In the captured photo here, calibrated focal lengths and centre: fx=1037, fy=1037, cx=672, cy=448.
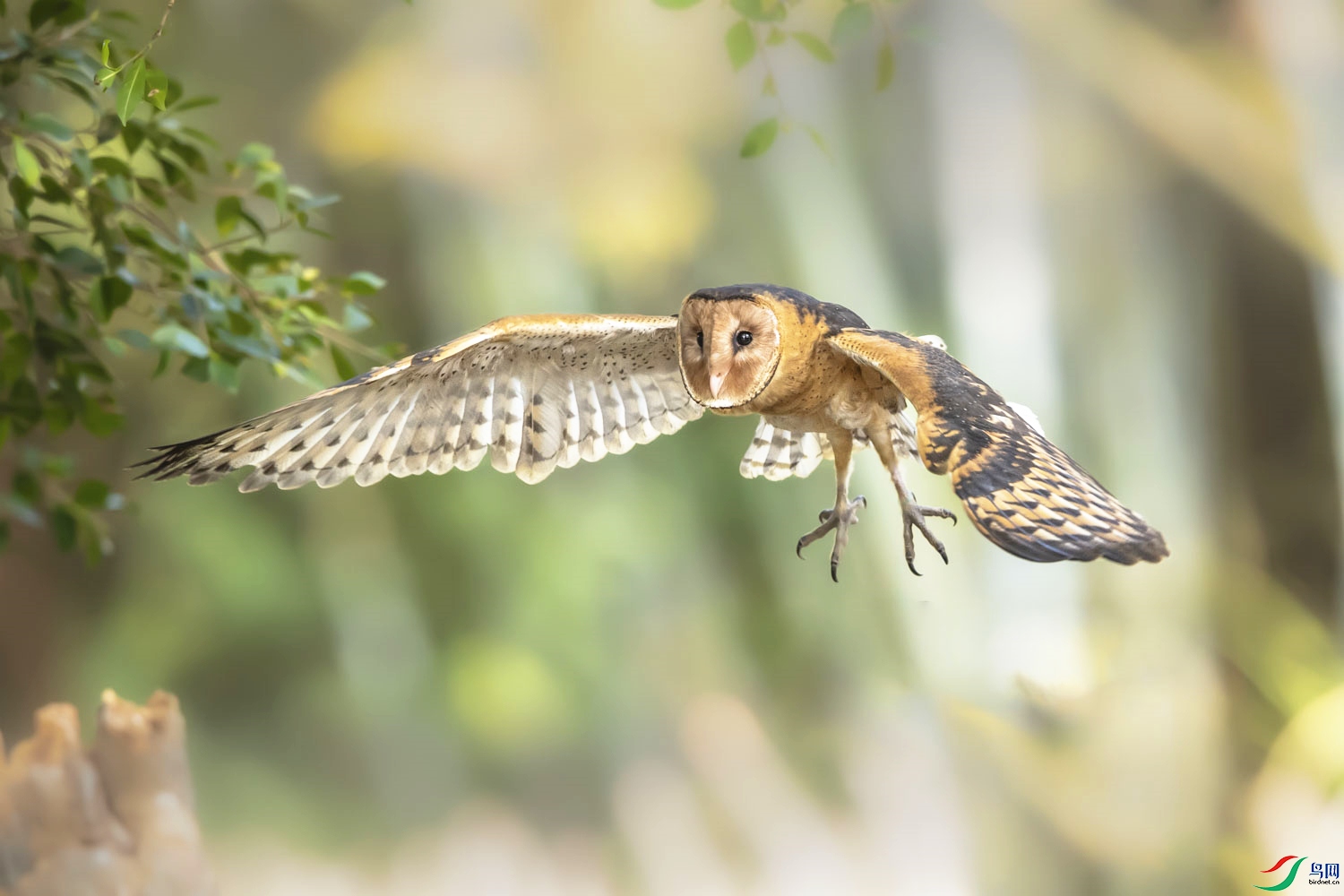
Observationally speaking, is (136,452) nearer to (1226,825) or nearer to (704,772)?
(704,772)

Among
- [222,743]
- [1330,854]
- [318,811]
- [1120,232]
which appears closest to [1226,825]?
[1330,854]

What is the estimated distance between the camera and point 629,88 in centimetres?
221

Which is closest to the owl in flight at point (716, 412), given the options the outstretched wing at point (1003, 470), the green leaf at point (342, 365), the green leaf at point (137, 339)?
the outstretched wing at point (1003, 470)

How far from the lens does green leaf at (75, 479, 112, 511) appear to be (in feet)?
5.06

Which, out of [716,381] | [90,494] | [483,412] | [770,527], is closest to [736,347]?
[716,381]

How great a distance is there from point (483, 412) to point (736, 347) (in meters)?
0.40

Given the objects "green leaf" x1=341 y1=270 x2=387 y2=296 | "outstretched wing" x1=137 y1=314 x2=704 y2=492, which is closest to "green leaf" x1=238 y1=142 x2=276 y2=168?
"green leaf" x1=341 y1=270 x2=387 y2=296

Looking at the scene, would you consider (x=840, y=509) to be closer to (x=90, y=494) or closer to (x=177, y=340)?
(x=177, y=340)

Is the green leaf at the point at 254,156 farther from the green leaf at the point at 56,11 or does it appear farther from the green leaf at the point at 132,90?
the green leaf at the point at 132,90

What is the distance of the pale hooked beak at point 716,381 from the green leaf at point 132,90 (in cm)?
46

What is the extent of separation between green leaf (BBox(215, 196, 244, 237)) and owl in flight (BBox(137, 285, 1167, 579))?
0.36 meters

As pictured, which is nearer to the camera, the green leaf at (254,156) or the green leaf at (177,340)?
the green leaf at (177,340)

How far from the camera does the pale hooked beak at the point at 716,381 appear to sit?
842 millimetres

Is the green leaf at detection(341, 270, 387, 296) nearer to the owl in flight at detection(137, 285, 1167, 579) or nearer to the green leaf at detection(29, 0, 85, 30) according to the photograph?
the owl in flight at detection(137, 285, 1167, 579)
